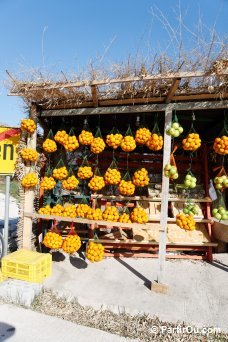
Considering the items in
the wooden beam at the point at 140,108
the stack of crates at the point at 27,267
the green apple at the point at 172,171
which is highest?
the wooden beam at the point at 140,108

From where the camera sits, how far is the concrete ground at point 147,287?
4141 mm

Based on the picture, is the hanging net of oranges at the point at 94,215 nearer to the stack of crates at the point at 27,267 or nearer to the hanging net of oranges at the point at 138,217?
the hanging net of oranges at the point at 138,217

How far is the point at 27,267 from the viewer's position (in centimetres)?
469

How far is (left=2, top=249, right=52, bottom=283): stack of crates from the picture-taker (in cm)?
466

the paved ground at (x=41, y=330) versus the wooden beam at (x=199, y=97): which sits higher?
the wooden beam at (x=199, y=97)

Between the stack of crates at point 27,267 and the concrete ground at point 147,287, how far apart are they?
0.25 meters

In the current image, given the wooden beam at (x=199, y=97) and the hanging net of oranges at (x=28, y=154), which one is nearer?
the wooden beam at (x=199, y=97)

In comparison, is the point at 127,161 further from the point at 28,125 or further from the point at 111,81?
the point at 28,125

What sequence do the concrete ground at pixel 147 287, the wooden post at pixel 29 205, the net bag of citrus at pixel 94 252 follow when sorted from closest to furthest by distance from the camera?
the concrete ground at pixel 147 287 < the net bag of citrus at pixel 94 252 < the wooden post at pixel 29 205

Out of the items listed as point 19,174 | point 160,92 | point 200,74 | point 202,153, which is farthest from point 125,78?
point 202,153

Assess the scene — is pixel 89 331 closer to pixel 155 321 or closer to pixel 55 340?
pixel 55 340

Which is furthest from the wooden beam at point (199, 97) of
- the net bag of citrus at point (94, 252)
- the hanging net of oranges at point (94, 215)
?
the net bag of citrus at point (94, 252)

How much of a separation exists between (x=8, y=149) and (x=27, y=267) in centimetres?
249

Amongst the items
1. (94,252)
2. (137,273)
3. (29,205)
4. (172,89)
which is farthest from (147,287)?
(172,89)
